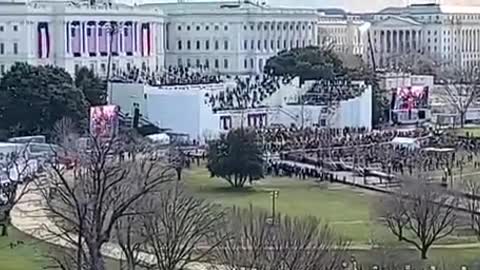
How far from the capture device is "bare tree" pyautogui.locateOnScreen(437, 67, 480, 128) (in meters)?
57.0

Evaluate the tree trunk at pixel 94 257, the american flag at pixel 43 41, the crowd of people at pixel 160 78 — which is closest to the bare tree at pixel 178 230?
the tree trunk at pixel 94 257

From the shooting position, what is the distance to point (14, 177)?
3400 centimetres

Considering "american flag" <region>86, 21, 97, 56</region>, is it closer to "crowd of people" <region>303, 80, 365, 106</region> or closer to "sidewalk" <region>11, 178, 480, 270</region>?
"crowd of people" <region>303, 80, 365, 106</region>

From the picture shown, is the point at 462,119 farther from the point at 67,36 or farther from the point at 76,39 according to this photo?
the point at 67,36

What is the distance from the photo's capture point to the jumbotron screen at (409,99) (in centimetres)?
5447

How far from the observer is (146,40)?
2601 inches

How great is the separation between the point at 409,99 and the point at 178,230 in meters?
35.2

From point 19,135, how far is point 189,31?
103ft

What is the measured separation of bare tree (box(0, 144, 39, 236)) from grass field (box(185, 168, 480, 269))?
3.99 m

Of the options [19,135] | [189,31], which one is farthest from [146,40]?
[19,135]

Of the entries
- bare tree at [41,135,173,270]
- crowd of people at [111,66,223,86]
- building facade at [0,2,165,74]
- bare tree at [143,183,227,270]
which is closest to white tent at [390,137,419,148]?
crowd of people at [111,66,223,86]

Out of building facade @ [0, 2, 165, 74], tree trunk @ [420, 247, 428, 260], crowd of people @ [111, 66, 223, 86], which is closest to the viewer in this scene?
tree trunk @ [420, 247, 428, 260]

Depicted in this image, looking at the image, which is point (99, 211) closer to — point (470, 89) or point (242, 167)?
point (242, 167)

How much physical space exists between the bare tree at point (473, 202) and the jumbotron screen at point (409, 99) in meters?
20.6
